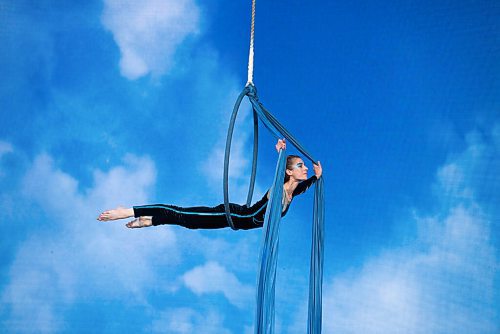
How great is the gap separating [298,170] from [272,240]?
68cm

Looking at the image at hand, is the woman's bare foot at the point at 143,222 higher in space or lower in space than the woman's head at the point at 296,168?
lower

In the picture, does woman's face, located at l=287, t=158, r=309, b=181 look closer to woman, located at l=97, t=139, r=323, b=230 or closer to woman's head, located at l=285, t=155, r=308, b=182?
woman's head, located at l=285, t=155, r=308, b=182

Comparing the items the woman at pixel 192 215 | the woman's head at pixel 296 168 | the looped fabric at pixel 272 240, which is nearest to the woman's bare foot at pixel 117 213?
the woman at pixel 192 215

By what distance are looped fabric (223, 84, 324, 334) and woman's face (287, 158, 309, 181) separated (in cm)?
10

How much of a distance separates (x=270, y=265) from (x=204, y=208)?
65cm

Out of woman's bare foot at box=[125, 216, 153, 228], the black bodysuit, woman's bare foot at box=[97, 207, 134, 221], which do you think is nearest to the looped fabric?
the black bodysuit

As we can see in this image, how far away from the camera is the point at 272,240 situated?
3.43 meters

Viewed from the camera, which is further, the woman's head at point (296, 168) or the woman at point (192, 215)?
the woman's head at point (296, 168)

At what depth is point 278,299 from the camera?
18.3ft

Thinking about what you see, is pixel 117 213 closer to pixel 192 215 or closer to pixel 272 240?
pixel 192 215

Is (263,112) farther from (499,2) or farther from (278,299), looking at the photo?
(499,2)

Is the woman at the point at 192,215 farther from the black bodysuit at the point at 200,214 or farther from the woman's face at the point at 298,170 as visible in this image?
the woman's face at the point at 298,170

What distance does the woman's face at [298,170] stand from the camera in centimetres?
395

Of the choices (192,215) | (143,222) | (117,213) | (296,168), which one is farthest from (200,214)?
(296,168)
